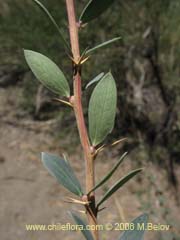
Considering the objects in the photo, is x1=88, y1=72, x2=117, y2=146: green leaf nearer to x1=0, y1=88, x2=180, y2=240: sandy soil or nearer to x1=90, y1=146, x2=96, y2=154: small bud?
x1=90, y1=146, x2=96, y2=154: small bud

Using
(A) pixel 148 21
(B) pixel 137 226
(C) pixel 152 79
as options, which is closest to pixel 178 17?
(A) pixel 148 21

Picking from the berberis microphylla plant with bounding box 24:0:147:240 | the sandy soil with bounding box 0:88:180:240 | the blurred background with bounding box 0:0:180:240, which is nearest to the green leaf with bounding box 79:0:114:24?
the berberis microphylla plant with bounding box 24:0:147:240

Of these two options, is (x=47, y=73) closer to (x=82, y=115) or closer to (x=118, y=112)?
(x=82, y=115)

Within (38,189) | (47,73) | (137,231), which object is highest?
(47,73)

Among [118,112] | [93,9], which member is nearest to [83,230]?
[93,9]

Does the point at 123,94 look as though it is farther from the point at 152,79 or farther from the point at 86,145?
the point at 86,145

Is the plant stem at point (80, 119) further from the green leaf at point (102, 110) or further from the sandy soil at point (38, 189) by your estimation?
the sandy soil at point (38, 189)
